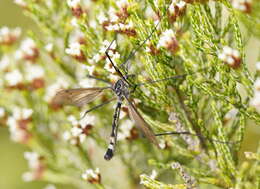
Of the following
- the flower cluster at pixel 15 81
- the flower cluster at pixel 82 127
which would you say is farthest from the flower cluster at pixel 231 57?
the flower cluster at pixel 15 81

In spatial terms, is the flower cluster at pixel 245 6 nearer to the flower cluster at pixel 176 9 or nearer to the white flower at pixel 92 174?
the flower cluster at pixel 176 9

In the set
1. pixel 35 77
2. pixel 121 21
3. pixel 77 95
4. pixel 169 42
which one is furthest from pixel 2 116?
pixel 169 42

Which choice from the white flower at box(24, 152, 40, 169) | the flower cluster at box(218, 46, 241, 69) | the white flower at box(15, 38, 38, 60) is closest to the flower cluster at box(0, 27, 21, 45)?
the white flower at box(15, 38, 38, 60)

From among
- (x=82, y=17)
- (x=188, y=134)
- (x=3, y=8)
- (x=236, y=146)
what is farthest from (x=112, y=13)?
(x=3, y=8)

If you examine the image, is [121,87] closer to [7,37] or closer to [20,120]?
[20,120]

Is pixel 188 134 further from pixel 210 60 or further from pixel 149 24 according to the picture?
pixel 149 24
